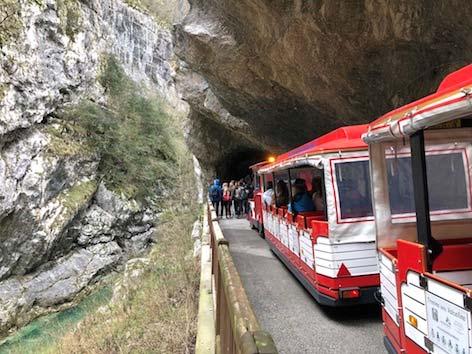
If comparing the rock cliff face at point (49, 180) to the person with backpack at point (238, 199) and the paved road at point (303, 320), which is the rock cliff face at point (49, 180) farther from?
the paved road at point (303, 320)

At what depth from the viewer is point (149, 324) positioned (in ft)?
25.8

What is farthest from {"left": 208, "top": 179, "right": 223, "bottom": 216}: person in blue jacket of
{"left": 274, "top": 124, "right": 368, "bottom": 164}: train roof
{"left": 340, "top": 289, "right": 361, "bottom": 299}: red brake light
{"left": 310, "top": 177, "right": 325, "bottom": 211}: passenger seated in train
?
{"left": 340, "top": 289, "right": 361, "bottom": 299}: red brake light

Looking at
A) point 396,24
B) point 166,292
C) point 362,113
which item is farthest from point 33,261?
point 396,24

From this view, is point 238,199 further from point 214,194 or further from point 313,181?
point 313,181

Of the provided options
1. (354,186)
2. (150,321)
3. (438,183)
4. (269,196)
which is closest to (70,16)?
(269,196)

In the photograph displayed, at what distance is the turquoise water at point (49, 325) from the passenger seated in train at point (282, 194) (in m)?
8.47

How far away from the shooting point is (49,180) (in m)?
22.1

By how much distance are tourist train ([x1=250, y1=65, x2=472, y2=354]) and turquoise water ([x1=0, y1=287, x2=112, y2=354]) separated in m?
11.2

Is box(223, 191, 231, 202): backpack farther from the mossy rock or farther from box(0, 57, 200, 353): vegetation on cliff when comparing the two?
the mossy rock

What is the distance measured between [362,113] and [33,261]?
667 inches

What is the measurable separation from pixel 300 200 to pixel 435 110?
526 cm

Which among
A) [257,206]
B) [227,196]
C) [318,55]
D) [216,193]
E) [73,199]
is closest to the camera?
[318,55]

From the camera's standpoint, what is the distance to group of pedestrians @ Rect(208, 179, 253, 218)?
2118 centimetres

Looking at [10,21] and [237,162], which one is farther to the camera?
[237,162]
